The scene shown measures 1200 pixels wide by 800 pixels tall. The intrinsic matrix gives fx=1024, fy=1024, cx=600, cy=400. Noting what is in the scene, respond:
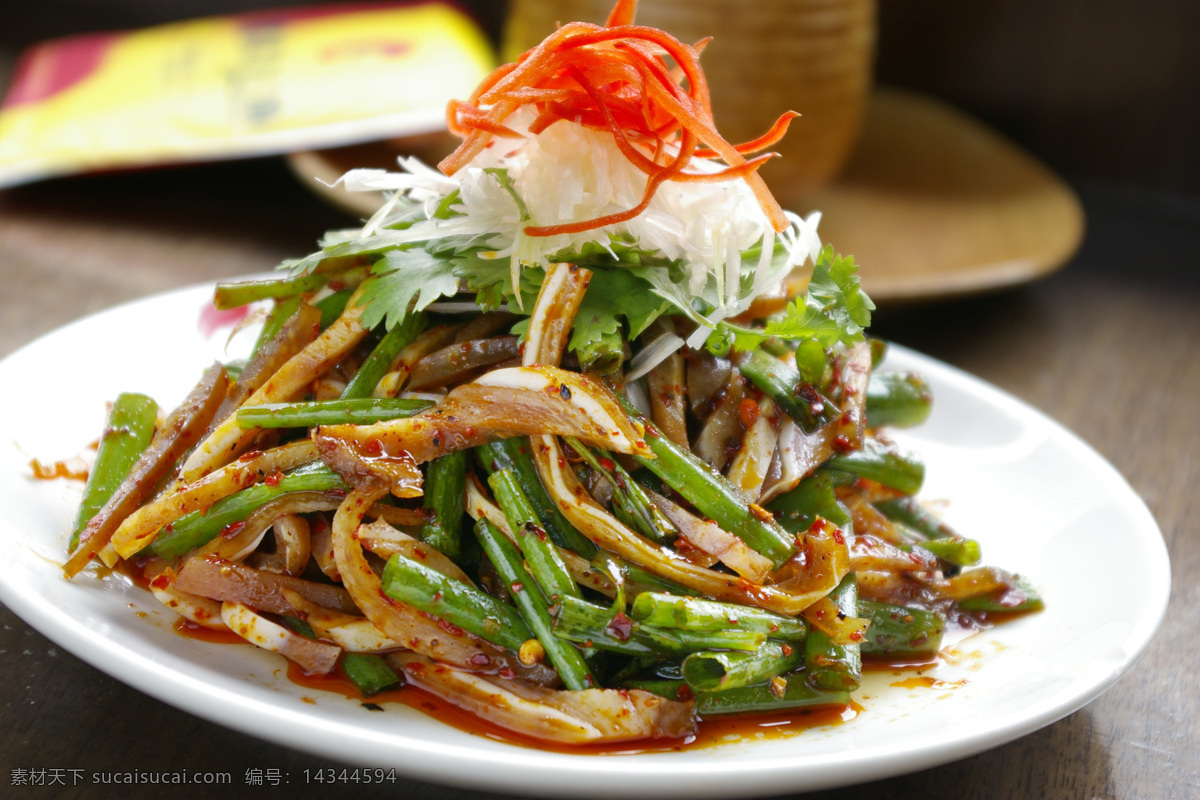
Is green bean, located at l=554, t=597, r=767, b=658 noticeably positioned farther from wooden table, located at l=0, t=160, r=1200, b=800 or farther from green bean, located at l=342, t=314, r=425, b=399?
green bean, located at l=342, t=314, r=425, b=399

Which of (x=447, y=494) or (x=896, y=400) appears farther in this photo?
(x=896, y=400)

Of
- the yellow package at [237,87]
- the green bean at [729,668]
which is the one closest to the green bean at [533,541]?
the green bean at [729,668]

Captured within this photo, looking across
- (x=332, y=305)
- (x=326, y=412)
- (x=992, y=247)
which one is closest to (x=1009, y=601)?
(x=326, y=412)

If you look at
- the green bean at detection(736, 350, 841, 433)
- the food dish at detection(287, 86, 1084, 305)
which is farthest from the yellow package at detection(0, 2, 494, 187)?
the green bean at detection(736, 350, 841, 433)

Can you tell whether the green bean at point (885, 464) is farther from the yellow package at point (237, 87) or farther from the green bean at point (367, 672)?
the yellow package at point (237, 87)

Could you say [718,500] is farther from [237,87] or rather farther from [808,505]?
[237,87]
